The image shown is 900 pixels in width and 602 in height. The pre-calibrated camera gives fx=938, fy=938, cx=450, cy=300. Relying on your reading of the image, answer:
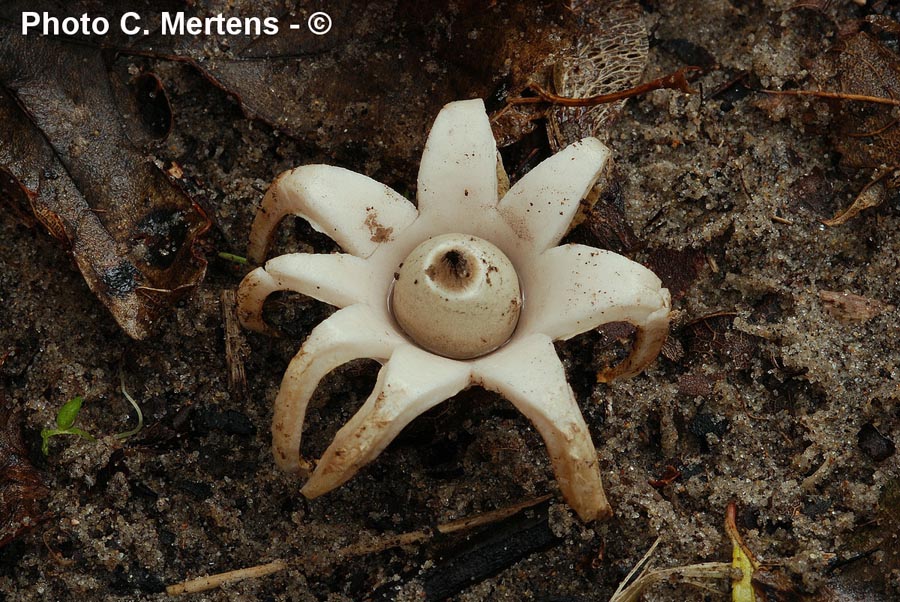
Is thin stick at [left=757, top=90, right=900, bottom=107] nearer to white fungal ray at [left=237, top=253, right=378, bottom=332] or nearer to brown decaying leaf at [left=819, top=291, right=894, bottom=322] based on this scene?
brown decaying leaf at [left=819, top=291, right=894, bottom=322]

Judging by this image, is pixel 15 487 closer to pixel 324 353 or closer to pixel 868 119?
pixel 324 353

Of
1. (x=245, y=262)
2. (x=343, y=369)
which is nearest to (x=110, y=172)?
(x=245, y=262)

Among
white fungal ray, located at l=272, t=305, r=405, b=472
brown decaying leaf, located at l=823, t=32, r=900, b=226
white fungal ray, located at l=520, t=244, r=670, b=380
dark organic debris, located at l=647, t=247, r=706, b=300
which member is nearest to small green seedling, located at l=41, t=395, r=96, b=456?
white fungal ray, located at l=272, t=305, r=405, b=472

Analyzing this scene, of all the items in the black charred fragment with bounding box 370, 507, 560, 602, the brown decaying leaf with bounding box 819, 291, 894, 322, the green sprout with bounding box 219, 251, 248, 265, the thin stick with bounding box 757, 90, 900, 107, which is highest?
the thin stick with bounding box 757, 90, 900, 107

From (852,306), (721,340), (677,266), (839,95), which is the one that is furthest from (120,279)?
(839,95)

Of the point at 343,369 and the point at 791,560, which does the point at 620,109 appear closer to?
the point at 343,369
